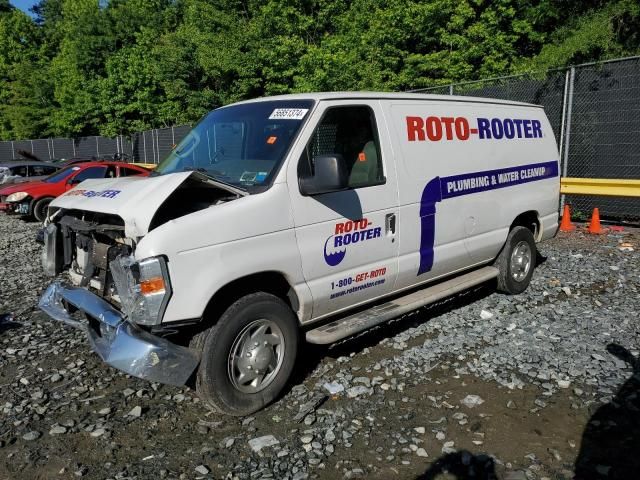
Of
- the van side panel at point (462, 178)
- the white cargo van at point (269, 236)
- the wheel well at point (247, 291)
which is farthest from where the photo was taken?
the van side panel at point (462, 178)

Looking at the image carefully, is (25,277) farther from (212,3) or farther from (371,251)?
(212,3)

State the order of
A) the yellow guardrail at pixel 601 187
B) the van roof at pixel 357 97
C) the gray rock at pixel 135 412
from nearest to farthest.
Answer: the gray rock at pixel 135 412 < the van roof at pixel 357 97 < the yellow guardrail at pixel 601 187

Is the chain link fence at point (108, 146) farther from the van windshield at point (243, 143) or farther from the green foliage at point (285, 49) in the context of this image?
the van windshield at point (243, 143)

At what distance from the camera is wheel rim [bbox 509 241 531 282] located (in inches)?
251

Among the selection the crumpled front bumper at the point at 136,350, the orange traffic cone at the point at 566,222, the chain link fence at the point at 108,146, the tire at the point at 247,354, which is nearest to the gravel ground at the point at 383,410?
the tire at the point at 247,354

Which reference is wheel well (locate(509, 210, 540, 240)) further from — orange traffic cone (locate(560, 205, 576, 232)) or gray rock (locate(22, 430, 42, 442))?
gray rock (locate(22, 430, 42, 442))

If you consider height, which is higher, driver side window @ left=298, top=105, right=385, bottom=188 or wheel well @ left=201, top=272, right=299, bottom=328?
driver side window @ left=298, top=105, right=385, bottom=188

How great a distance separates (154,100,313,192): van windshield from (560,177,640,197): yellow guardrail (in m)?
7.59

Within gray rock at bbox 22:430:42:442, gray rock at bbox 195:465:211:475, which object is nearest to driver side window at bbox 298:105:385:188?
gray rock at bbox 195:465:211:475

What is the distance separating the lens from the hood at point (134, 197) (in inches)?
138

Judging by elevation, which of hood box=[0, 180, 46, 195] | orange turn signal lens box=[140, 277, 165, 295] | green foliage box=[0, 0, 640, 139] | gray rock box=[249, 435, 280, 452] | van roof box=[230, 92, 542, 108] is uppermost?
green foliage box=[0, 0, 640, 139]

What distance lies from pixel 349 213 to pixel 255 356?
1.35m

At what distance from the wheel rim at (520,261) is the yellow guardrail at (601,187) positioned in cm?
423

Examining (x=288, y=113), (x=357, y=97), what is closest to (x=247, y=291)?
(x=288, y=113)
